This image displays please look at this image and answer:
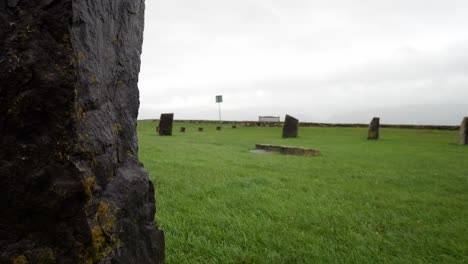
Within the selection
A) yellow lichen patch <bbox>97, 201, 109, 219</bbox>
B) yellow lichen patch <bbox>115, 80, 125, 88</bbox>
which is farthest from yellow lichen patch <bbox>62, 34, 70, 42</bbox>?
yellow lichen patch <bbox>97, 201, 109, 219</bbox>

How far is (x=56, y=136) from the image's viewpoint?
157cm

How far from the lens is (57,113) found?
156 cm

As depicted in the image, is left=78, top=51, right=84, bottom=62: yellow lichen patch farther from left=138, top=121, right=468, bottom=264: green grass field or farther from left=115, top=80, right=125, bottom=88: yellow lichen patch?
left=138, top=121, right=468, bottom=264: green grass field

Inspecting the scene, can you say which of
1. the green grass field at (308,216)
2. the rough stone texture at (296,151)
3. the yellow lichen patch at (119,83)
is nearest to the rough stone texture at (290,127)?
the rough stone texture at (296,151)

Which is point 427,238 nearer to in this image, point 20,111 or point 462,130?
point 20,111

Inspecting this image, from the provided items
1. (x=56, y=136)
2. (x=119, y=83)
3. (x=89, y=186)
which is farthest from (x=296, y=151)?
(x=56, y=136)

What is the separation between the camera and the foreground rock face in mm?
1507

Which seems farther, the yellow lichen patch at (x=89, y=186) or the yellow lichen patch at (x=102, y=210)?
the yellow lichen patch at (x=102, y=210)

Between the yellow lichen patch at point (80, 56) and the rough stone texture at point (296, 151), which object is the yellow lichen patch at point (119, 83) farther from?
the rough stone texture at point (296, 151)

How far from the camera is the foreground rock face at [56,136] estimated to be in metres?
1.51

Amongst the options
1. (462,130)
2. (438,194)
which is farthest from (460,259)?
(462,130)

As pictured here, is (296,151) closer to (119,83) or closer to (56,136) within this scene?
(119,83)

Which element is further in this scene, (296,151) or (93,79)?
(296,151)

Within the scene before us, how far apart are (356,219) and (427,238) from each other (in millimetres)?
752
